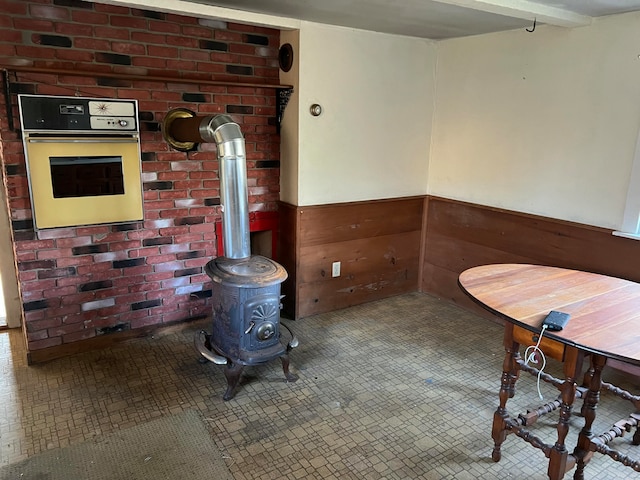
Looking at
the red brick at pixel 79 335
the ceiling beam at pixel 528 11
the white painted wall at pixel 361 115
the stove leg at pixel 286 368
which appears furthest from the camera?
the white painted wall at pixel 361 115

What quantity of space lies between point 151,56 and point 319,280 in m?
1.91

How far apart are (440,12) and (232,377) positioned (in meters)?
2.41

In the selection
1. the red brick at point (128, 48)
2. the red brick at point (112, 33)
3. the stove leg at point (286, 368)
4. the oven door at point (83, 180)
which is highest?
the red brick at point (112, 33)

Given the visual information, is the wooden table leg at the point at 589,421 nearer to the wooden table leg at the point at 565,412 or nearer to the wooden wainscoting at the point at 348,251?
the wooden table leg at the point at 565,412

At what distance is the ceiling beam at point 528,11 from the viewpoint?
2.32 metres

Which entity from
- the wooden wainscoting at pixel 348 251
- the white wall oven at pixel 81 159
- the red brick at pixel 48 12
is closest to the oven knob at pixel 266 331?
the wooden wainscoting at pixel 348 251

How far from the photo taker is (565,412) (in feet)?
5.92

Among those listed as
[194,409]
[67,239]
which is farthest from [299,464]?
[67,239]

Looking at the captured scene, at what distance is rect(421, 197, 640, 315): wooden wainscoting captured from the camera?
2812 mm

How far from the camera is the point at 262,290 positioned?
2496mm

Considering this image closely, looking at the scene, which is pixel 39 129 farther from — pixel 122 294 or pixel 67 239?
pixel 122 294

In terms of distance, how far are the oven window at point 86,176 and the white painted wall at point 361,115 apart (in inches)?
46.0

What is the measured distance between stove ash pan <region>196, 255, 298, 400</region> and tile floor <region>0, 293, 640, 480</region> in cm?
18

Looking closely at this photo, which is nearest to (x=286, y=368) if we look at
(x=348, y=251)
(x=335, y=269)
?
(x=335, y=269)
